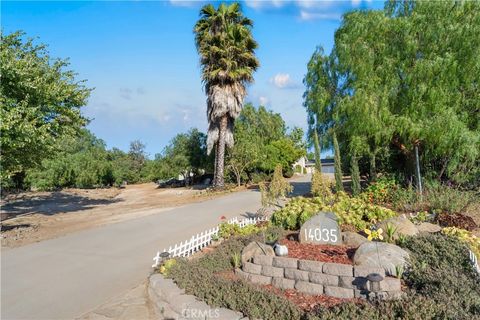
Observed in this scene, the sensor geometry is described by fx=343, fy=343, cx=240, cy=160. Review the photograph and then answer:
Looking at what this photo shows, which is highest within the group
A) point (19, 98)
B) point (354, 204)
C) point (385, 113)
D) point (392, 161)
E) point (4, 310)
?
point (19, 98)

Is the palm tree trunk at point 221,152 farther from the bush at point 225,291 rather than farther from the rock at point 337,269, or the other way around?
the rock at point 337,269

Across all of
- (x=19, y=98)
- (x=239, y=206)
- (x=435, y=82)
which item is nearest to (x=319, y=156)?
(x=239, y=206)

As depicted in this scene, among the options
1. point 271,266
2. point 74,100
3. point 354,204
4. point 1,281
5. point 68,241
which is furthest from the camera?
point 74,100

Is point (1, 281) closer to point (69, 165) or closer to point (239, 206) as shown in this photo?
point (239, 206)

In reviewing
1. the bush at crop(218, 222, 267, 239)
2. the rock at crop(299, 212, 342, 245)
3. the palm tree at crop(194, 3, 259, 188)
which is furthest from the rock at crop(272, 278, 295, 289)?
the palm tree at crop(194, 3, 259, 188)

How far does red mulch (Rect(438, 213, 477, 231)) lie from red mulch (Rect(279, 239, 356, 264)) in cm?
407

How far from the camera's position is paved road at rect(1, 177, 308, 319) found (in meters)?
5.54

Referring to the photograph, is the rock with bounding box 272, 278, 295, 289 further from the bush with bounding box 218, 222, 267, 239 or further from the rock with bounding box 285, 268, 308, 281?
the bush with bounding box 218, 222, 267, 239

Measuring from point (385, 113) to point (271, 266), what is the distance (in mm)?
9647

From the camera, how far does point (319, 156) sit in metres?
16.9

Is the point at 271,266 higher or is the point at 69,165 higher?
the point at 69,165

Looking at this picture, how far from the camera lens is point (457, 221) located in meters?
8.89

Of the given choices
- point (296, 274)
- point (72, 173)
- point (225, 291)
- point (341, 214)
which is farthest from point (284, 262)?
point (72, 173)

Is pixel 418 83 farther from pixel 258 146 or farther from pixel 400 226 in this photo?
pixel 258 146
